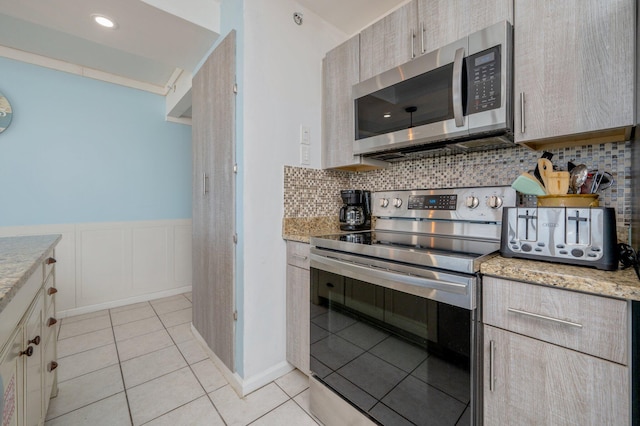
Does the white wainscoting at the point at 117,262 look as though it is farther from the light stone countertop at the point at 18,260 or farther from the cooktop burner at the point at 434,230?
the cooktop burner at the point at 434,230

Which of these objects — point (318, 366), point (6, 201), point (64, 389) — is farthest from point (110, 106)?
point (318, 366)

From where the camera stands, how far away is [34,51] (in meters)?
2.48

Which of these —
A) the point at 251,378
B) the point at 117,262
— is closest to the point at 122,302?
the point at 117,262

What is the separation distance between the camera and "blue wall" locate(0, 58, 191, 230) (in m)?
2.50

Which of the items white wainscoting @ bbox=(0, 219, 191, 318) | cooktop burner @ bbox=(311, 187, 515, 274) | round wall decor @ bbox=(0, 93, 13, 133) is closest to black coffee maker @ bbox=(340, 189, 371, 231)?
cooktop burner @ bbox=(311, 187, 515, 274)

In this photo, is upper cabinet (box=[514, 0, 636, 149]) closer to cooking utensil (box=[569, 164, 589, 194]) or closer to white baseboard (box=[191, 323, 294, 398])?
cooking utensil (box=[569, 164, 589, 194])

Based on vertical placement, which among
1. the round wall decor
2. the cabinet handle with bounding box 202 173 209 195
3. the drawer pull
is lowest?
the drawer pull

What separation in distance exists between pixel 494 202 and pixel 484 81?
596mm

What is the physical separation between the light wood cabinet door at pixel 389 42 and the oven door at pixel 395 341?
1.12 metres

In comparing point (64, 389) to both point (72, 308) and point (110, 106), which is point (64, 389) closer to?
point (72, 308)

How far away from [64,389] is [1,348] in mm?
1449

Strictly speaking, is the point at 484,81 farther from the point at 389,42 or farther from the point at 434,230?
the point at 434,230

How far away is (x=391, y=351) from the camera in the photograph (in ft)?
3.61

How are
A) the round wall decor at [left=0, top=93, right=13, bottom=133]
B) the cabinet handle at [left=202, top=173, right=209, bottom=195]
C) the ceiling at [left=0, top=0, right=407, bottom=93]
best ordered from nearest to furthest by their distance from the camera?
1. the ceiling at [left=0, top=0, right=407, bottom=93]
2. the cabinet handle at [left=202, top=173, right=209, bottom=195]
3. the round wall decor at [left=0, top=93, right=13, bottom=133]
